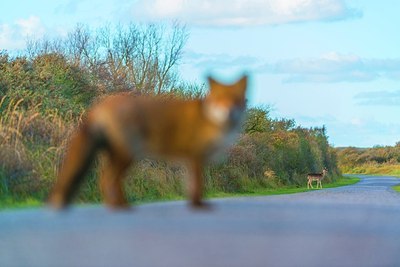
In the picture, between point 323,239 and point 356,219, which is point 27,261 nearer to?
point 323,239

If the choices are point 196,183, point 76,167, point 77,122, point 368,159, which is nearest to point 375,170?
point 368,159

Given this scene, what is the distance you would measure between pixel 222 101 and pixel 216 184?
112 feet

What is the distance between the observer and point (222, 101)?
7434 mm

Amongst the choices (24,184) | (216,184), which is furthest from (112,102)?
(216,184)

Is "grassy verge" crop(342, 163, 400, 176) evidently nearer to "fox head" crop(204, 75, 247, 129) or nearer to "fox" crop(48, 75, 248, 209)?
"fox head" crop(204, 75, 247, 129)

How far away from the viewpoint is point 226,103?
7398mm

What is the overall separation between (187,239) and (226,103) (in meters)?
1.32

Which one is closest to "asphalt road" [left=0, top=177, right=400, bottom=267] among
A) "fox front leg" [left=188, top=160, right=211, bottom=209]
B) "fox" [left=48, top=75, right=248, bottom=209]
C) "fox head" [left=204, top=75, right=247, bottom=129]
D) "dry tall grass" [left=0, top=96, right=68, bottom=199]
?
"fox front leg" [left=188, top=160, right=211, bottom=209]

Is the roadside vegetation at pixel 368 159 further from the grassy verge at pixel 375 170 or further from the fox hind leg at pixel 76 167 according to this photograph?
the fox hind leg at pixel 76 167

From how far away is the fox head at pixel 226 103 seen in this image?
7355 mm

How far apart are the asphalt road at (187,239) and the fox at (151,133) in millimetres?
281

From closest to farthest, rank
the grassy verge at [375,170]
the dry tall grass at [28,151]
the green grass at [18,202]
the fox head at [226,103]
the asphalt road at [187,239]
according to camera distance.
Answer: the asphalt road at [187,239] → the fox head at [226,103] → the green grass at [18,202] → the dry tall grass at [28,151] → the grassy verge at [375,170]

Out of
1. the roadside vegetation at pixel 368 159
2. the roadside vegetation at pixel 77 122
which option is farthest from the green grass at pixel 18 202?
the roadside vegetation at pixel 368 159

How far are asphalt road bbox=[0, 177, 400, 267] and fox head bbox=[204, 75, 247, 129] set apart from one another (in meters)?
0.71
